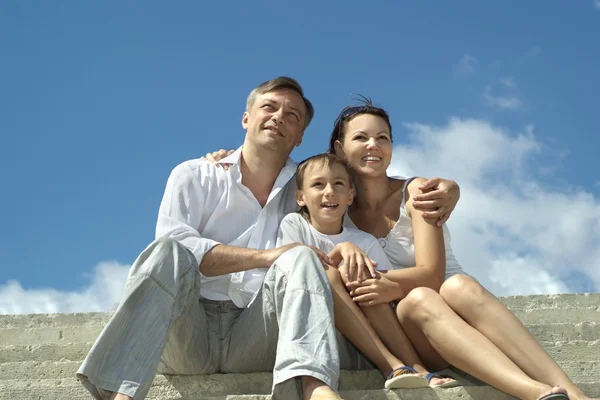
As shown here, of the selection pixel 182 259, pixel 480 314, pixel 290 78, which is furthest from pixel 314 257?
pixel 290 78

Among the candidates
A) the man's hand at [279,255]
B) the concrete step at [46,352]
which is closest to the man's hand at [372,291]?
the man's hand at [279,255]

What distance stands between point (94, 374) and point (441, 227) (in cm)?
159

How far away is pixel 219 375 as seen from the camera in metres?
3.39

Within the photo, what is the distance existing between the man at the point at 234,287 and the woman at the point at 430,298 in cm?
28

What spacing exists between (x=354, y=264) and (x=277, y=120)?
955 millimetres

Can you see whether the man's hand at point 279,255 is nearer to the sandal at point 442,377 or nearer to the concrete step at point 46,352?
the sandal at point 442,377

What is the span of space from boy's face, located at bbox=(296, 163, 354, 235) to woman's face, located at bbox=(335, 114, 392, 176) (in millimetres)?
156

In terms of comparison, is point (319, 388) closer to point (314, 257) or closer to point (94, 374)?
point (314, 257)

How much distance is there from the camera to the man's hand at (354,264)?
3.29 meters

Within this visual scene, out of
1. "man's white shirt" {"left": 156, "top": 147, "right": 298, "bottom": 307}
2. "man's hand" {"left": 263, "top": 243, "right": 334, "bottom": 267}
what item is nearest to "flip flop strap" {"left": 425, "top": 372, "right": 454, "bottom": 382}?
"man's hand" {"left": 263, "top": 243, "right": 334, "bottom": 267}

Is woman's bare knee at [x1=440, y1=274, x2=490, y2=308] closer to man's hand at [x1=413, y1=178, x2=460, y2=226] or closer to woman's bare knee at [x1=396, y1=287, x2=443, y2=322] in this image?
woman's bare knee at [x1=396, y1=287, x2=443, y2=322]

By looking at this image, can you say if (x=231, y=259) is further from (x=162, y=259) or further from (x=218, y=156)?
(x=218, y=156)

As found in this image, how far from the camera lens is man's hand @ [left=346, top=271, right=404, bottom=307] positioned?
328 cm

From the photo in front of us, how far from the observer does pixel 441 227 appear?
3.61 metres
